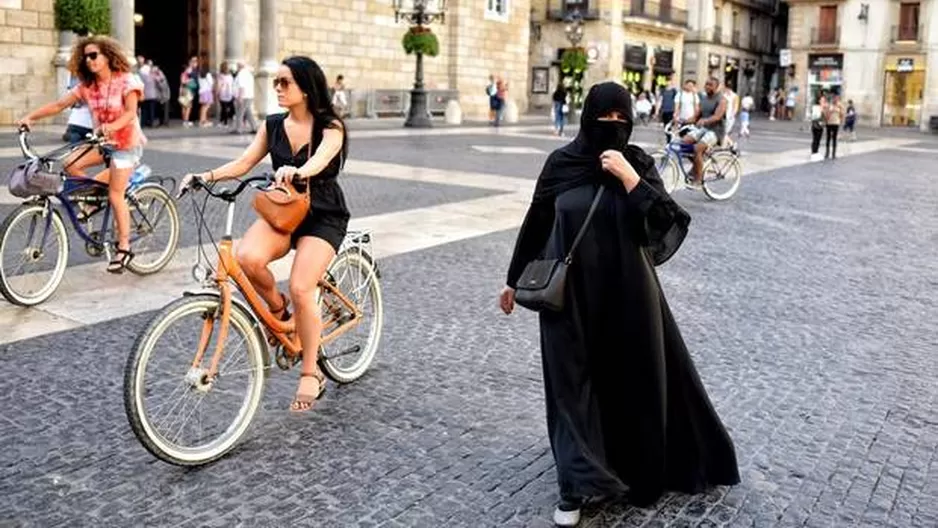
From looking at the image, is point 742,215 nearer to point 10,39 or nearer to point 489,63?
point 10,39

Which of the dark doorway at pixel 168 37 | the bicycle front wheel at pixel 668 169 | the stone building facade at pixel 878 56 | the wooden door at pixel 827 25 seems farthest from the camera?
the wooden door at pixel 827 25

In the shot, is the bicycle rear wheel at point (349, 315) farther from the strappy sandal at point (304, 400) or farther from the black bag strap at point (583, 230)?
the black bag strap at point (583, 230)

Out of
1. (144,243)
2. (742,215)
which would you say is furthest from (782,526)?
(742,215)

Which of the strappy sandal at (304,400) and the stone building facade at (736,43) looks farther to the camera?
the stone building facade at (736,43)

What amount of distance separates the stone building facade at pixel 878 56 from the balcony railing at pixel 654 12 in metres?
10.1

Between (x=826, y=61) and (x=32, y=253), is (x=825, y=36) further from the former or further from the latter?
(x=32, y=253)

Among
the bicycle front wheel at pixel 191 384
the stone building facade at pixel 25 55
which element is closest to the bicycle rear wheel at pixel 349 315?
the bicycle front wheel at pixel 191 384

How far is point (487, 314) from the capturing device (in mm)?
6793

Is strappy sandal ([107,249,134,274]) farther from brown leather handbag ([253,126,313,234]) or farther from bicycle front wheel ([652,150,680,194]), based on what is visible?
bicycle front wheel ([652,150,680,194])

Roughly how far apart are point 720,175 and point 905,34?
1890 inches

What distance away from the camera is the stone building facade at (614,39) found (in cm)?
4712

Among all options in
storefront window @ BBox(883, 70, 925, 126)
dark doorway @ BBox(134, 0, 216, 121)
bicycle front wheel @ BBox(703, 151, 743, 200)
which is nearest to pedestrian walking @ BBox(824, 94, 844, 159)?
bicycle front wheel @ BBox(703, 151, 743, 200)

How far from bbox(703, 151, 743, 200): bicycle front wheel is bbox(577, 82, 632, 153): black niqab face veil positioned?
10716mm

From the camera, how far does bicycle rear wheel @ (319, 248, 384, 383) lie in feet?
16.2
